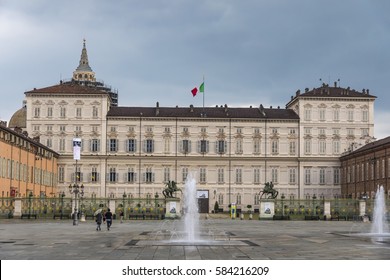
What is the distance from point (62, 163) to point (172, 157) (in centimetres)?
1475

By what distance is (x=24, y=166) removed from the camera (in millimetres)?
76438

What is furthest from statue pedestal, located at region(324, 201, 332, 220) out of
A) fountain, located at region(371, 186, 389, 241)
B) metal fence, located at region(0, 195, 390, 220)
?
fountain, located at region(371, 186, 389, 241)

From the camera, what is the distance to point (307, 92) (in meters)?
93.6

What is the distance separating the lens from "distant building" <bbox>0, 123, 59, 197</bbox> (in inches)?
2694

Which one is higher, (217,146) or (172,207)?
(217,146)

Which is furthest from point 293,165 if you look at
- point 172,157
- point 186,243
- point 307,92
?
point 186,243

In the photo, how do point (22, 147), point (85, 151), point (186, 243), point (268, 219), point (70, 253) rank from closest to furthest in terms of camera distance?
point (70, 253)
point (186, 243)
point (268, 219)
point (22, 147)
point (85, 151)

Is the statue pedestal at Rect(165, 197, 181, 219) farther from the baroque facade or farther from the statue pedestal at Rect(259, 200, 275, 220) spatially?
the baroque facade

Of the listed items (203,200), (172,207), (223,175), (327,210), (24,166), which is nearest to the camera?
(172,207)

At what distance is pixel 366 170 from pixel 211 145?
20872 millimetres

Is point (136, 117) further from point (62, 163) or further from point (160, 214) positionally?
point (160, 214)

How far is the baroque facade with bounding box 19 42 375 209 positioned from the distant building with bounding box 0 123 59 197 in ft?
14.4

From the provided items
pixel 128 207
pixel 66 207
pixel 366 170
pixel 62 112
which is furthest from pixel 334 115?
pixel 66 207

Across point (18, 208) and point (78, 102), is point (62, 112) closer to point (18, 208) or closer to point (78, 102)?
point (78, 102)
